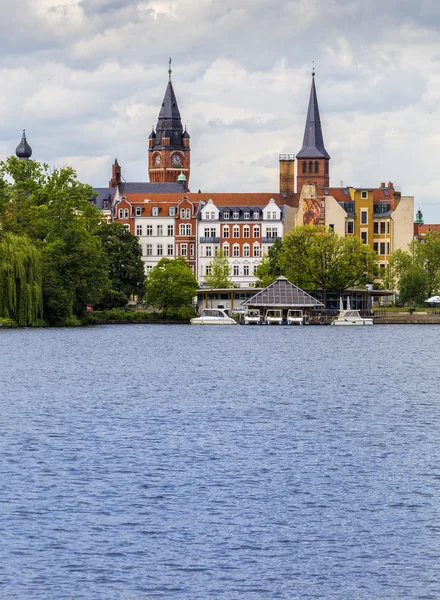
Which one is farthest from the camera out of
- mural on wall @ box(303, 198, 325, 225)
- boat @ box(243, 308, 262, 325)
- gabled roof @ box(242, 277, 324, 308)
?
mural on wall @ box(303, 198, 325, 225)

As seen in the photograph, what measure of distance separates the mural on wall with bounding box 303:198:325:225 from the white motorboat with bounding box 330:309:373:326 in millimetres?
33077

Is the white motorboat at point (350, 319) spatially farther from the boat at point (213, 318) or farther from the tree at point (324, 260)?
the boat at point (213, 318)

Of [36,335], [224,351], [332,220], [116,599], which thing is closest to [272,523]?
[116,599]

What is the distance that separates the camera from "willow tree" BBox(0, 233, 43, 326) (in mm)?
98938

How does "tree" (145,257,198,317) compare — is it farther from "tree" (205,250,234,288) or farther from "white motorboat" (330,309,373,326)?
"tree" (205,250,234,288)

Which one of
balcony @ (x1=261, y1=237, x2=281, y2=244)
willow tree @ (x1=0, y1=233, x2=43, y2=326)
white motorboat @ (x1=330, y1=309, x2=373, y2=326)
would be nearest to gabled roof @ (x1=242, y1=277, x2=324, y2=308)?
white motorboat @ (x1=330, y1=309, x2=373, y2=326)

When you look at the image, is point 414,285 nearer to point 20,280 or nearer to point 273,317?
point 273,317

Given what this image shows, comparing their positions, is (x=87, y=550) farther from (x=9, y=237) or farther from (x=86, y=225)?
(x=86, y=225)

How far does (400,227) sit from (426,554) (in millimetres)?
159501

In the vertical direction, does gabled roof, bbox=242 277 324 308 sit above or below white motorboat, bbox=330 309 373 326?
above

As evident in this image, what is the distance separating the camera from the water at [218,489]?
22.6 meters

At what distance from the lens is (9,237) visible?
10256 cm

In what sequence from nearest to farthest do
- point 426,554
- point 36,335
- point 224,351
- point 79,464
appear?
1. point 426,554
2. point 79,464
3. point 224,351
4. point 36,335

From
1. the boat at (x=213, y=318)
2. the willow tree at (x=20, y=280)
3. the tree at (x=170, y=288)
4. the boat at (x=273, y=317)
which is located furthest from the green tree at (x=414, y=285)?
the willow tree at (x=20, y=280)
